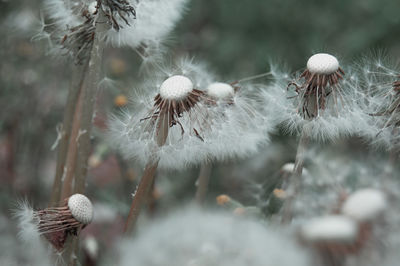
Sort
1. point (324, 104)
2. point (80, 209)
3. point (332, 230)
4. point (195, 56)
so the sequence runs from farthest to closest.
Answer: point (195, 56)
point (324, 104)
point (80, 209)
point (332, 230)

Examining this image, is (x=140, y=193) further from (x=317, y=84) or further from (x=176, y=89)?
(x=317, y=84)

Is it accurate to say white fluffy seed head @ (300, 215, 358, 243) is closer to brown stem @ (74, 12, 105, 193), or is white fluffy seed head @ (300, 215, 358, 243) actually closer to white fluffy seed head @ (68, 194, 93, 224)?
white fluffy seed head @ (68, 194, 93, 224)

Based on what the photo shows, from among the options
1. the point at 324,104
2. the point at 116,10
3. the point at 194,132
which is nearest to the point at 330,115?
the point at 324,104

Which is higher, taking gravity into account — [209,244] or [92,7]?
[92,7]

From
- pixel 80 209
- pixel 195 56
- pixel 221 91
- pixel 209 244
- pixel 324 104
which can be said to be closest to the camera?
pixel 209 244

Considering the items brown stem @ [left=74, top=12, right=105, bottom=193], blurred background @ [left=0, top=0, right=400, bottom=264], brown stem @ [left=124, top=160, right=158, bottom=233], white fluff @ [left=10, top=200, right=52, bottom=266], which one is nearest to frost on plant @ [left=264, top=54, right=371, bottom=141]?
blurred background @ [left=0, top=0, right=400, bottom=264]

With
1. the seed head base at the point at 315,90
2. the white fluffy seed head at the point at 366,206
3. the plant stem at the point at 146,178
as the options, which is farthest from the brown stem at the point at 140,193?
the white fluffy seed head at the point at 366,206

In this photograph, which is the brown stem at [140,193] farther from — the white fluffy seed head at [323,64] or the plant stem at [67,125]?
the white fluffy seed head at [323,64]
